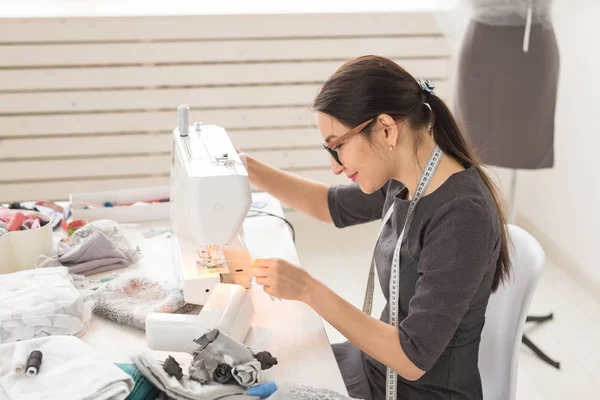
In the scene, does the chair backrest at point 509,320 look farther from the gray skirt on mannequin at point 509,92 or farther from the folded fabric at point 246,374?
the gray skirt on mannequin at point 509,92

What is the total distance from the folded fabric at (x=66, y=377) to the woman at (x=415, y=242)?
0.41 m

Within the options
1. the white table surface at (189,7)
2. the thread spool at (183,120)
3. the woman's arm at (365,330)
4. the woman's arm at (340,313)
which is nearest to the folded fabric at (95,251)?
the thread spool at (183,120)

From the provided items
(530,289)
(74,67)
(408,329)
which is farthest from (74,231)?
(74,67)

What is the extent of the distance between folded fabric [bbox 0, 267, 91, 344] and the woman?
1.30 ft

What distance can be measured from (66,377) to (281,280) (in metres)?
0.49

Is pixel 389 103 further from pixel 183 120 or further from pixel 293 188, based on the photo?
pixel 293 188

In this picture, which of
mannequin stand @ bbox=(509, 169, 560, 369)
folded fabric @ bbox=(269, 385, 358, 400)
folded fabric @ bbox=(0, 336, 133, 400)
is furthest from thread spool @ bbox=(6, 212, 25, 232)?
mannequin stand @ bbox=(509, 169, 560, 369)

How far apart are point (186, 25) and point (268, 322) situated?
2329 millimetres

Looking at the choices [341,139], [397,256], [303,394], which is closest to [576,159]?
[397,256]

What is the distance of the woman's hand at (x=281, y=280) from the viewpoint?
5.41 feet

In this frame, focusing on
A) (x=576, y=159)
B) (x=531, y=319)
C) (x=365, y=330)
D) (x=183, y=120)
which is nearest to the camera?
(x=365, y=330)

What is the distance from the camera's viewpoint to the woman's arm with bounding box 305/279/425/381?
158 cm

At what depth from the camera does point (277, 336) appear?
1.68 metres

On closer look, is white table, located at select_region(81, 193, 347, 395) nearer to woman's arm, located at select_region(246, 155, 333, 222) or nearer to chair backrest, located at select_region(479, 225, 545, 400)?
woman's arm, located at select_region(246, 155, 333, 222)
